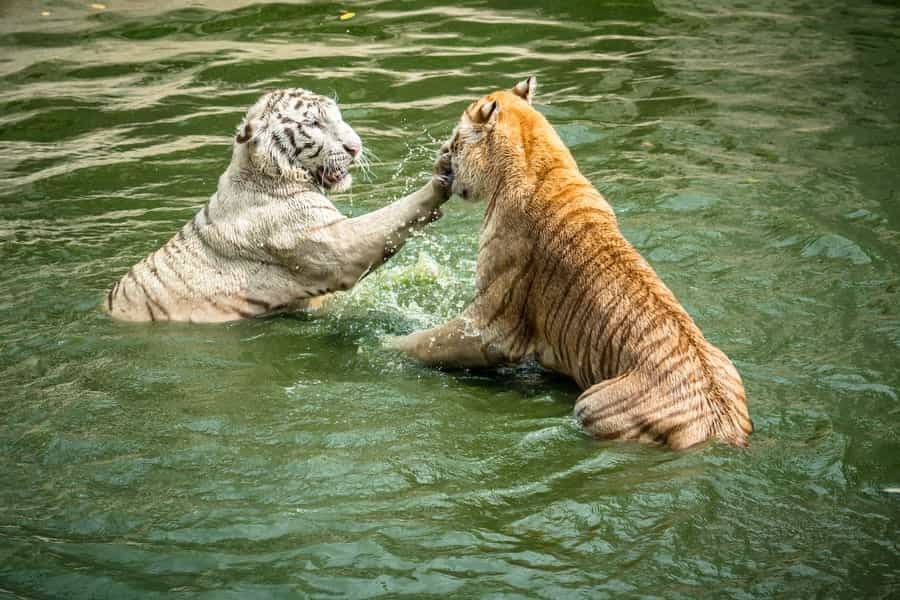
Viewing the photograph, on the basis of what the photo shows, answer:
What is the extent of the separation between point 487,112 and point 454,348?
3.66 ft

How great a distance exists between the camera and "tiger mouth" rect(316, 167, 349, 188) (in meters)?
6.25

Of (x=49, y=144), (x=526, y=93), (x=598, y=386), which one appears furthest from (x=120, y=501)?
(x=49, y=144)

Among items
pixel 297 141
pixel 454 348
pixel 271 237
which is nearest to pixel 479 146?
pixel 454 348

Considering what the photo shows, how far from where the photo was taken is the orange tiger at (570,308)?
14.2ft

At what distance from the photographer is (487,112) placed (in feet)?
17.2

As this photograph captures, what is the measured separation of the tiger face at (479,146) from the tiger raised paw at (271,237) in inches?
25.3

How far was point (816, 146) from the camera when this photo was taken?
8023 mm

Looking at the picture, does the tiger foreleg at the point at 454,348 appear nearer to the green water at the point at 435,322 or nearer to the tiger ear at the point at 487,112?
the green water at the point at 435,322

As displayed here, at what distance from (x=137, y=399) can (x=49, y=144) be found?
4.47 m

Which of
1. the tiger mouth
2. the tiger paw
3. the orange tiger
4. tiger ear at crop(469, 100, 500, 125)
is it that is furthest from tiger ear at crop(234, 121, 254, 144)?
tiger ear at crop(469, 100, 500, 125)

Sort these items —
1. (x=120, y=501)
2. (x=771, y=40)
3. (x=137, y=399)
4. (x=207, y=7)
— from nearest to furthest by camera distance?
(x=120, y=501) → (x=137, y=399) → (x=771, y=40) → (x=207, y=7)

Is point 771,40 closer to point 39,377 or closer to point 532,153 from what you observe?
point 532,153

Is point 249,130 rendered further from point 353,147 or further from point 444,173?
point 444,173

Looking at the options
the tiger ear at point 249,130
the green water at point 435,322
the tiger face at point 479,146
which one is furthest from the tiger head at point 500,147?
the tiger ear at point 249,130
